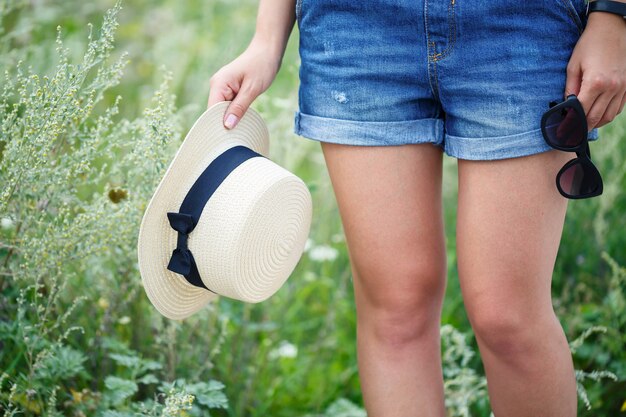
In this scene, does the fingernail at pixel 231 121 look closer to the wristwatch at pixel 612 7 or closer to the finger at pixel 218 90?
the finger at pixel 218 90

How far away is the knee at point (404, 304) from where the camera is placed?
1.48 meters

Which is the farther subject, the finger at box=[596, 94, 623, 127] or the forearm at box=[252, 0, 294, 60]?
the forearm at box=[252, 0, 294, 60]

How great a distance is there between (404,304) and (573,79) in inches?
22.7

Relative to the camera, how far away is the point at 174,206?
1479 mm

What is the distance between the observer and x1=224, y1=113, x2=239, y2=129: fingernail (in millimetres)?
1525

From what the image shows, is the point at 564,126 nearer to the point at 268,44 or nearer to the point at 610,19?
the point at 610,19

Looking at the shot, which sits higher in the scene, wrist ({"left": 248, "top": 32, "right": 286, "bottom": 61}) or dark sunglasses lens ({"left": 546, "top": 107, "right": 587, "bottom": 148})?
wrist ({"left": 248, "top": 32, "right": 286, "bottom": 61})

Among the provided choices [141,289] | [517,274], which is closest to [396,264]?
[517,274]

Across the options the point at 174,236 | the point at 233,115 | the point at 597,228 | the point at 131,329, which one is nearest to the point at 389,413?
the point at 174,236

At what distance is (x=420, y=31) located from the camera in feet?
4.26

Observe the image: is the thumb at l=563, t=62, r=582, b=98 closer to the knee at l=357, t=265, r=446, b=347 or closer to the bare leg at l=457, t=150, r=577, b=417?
the bare leg at l=457, t=150, r=577, b=417

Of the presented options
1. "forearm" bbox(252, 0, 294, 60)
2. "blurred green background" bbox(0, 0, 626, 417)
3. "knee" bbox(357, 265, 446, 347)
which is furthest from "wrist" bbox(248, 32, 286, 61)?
"knee" bbox(357, 265, 446, 347)

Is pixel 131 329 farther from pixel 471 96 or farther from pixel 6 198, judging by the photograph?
pixel 471 96

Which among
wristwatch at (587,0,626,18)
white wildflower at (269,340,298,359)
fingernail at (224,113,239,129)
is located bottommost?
white wildflower at (269,340,298,359)
